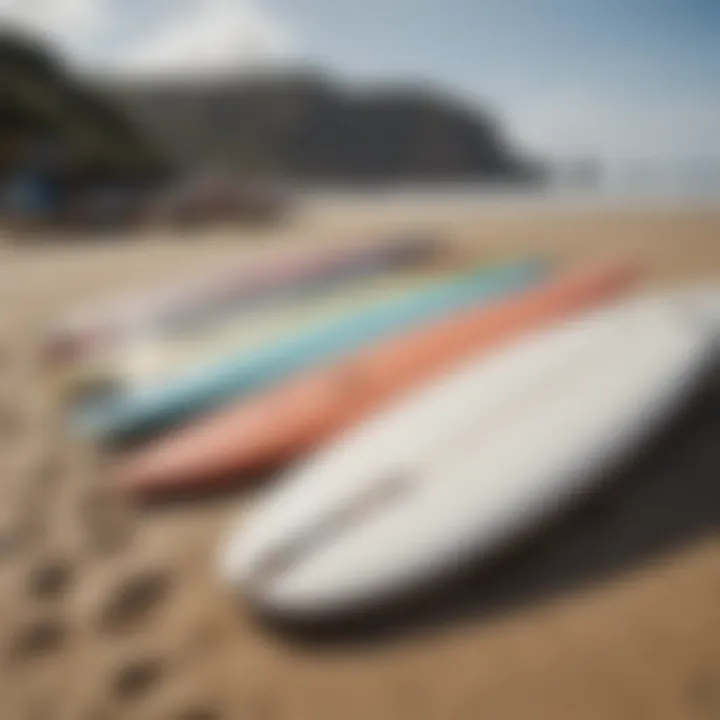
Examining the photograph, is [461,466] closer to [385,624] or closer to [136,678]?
[385,624]

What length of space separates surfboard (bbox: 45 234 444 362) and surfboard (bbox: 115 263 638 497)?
95 cm

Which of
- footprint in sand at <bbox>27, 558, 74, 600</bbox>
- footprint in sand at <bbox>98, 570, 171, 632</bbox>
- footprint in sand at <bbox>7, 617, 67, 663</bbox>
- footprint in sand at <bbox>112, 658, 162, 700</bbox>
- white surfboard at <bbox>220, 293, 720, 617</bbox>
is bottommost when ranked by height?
footprint in sand at <bbox>112, 658, 162, 700</bbox>

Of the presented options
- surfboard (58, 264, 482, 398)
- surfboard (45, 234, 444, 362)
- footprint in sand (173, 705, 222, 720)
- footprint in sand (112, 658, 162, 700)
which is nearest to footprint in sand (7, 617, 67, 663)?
footprint in sand (112, 658, 162, 700)

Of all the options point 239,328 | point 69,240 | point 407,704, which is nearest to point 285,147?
point 69,240

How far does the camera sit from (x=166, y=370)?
2.30 metres

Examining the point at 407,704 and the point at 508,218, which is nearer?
the point at 407,704

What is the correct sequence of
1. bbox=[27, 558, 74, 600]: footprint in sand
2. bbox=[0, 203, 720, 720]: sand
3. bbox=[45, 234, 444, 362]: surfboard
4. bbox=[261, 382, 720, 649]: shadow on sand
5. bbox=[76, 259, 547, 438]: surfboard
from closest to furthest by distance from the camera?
bbox=[0, 203, 720, 720]: sand
bbox=[261, 382, 720, 649]: shadow on sand
bbox=[27, 558, 74, 600]: footprint in sand
bbox=[76, 259, 547, 438]: surfboard
bbox=[45, 234, 444, 362]: surfboard

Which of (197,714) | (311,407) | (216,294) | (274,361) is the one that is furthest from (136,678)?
(216,294)

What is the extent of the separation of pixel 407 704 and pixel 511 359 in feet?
3.22

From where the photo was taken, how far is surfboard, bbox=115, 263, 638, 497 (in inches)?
66.0

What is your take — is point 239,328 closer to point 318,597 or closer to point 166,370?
point 166,370

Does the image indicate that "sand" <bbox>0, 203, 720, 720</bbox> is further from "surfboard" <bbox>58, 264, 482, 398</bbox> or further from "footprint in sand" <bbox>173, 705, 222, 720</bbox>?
"surfboard" <bbox>58, 264, 482, 398</bbox>

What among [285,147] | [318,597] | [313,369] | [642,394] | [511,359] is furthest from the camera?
[285,147]

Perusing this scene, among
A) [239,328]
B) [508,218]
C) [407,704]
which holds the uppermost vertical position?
[508,218]
